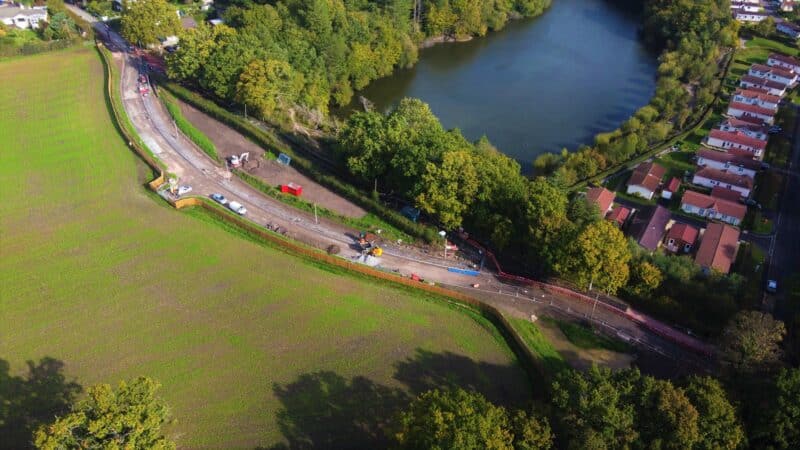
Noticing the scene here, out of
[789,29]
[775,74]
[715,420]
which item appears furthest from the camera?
[789,29]

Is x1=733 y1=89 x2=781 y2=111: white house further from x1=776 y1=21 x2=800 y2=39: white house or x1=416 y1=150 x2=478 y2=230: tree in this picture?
x1=416 y1=150 x2=478 y2=230: tree

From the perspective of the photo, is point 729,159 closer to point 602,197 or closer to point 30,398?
point 602,197

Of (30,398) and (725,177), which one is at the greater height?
(725,177)

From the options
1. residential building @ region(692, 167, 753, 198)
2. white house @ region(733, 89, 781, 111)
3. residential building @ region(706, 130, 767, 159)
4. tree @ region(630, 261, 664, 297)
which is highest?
white house @ region(733, 89, 781, 111)

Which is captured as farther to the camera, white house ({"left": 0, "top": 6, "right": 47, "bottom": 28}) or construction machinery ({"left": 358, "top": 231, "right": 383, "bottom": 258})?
white house ({"left": 0, "top": 6, "right": 47, "bottom": 28})

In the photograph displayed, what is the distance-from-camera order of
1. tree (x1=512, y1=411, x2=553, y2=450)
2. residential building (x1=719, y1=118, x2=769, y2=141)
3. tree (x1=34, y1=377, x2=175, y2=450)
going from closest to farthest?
tree (x1=34, y1=377, x2=175, y2=450) → tree (x1=512, y1=411, x2=553, y2=450) → residential building (x1=719, y1=118, x2=769, y2=141)

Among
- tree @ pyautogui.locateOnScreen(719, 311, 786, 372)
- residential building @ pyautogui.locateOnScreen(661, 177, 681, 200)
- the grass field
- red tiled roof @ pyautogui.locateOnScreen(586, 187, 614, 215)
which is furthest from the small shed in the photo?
residential building @ pyautogui.locateOnScreen(661, 177, 681, 200)

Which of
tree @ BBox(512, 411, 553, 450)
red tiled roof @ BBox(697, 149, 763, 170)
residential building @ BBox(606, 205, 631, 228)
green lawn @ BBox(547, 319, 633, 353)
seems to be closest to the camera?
tree @ BBox(512, 411, 553, 450)

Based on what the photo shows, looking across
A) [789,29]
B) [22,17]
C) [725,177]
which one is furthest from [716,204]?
[22,17]
